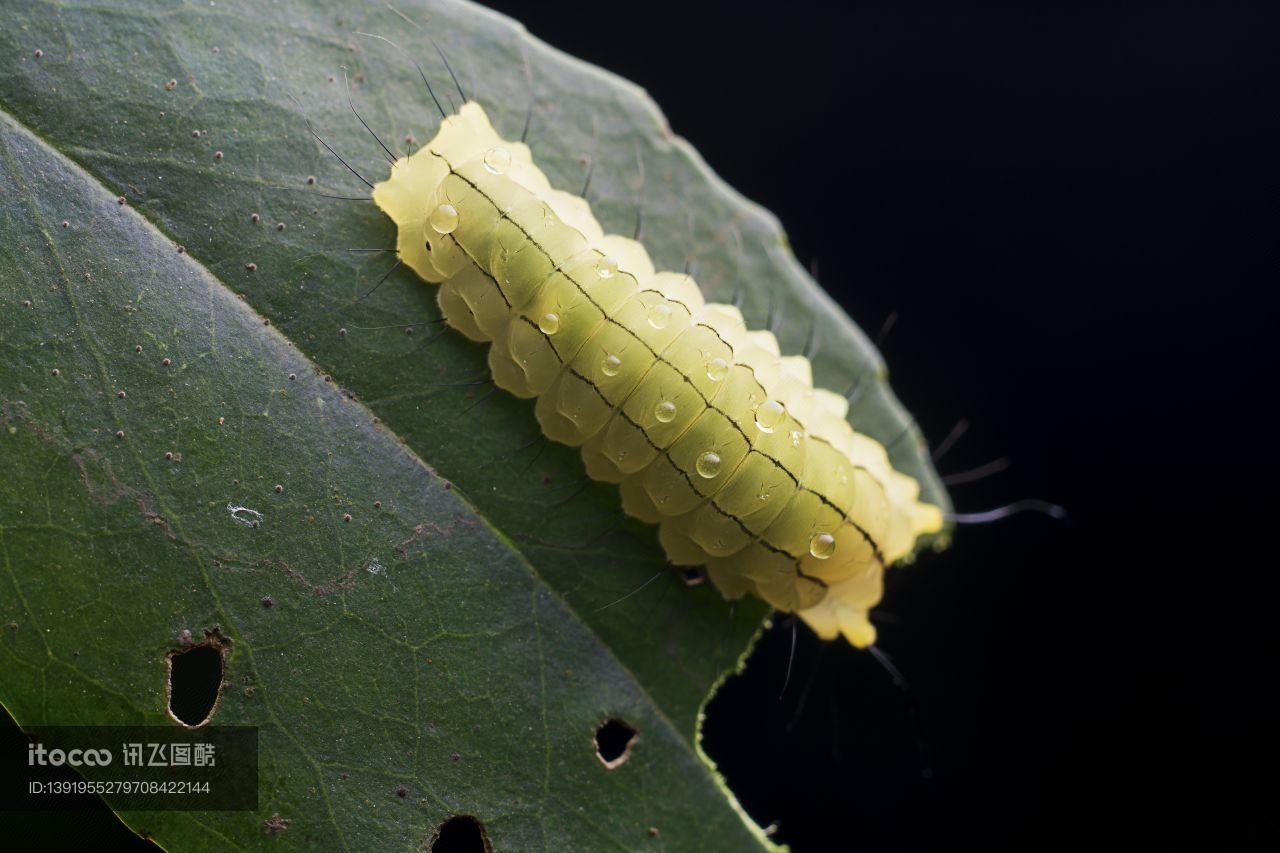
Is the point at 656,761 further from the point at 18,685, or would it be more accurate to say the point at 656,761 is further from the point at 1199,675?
the point at 1199,675

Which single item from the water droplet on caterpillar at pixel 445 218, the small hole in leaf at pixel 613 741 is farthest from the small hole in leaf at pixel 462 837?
the water droplet on caterpillar at pixel 445 218

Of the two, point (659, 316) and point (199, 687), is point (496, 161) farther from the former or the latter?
point (199, 687)

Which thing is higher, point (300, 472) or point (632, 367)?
point (632, 367)

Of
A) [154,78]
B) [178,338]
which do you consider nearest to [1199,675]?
[178,338]

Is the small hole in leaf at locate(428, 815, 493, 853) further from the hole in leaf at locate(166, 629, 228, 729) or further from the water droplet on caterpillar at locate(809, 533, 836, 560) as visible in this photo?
the water droplet on caterpillar at locate(809, 533, 836, 560)

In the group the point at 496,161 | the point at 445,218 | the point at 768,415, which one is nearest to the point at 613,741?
the point at 768,415

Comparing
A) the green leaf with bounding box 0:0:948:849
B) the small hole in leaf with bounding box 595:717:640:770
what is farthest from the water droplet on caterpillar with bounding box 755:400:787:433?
the small hole in leaf with bounding box 595:717:640:770
